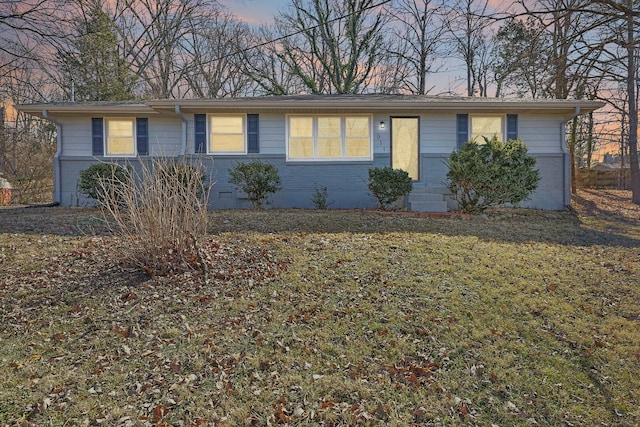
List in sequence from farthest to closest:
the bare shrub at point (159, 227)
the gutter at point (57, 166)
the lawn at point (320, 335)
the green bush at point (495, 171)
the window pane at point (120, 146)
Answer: the window pane at point (120, 146) < the gutter at point (57, 166) < the green bush at point (495, 171) < the bare shrub at point (159, 227) < the lawn at point (320, 335)

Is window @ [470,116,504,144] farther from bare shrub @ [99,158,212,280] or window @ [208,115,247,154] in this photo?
bare shrub @ [99,158,212,280]

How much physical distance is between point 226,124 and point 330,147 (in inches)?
106

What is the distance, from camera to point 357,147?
10.3m

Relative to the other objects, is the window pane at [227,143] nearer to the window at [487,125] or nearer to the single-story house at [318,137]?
the single-story house at [318,137]

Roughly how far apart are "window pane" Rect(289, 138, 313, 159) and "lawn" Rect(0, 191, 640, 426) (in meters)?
4.86

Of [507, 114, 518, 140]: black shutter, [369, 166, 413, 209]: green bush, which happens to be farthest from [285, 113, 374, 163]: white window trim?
[507, 114, 518, 140]: black shutter

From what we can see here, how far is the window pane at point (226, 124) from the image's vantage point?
1014 cm

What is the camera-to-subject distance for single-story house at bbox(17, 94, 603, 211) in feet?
32.7

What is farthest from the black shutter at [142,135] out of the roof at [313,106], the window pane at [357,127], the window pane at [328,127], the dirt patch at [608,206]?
the dirt patch at [608,206]

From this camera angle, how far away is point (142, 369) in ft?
9.20

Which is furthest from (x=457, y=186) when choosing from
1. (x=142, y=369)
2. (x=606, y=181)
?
(x=606, y=181)

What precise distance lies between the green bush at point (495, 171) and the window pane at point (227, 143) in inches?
202

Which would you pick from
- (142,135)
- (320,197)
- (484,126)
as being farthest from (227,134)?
(484,126)

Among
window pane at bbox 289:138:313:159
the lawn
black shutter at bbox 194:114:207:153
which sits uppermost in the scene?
black shutter at bbox 194:114:207:153
